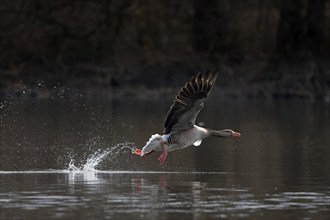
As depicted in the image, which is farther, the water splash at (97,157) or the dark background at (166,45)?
the dark background at (166,45)

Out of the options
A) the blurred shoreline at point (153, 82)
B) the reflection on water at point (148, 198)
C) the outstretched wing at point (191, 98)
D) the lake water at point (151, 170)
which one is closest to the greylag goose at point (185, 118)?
the outstretched wing at point (191, 98)

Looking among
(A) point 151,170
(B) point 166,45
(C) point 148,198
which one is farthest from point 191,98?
(B) point 166,45

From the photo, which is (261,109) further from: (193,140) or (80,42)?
(193,140)

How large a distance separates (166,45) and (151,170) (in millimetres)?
31901

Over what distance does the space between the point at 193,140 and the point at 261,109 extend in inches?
847

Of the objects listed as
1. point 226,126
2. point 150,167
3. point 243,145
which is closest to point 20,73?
point 226,126

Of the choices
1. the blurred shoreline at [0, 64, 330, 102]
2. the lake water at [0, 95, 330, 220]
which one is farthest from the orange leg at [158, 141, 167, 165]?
the blurred shoreline at [0, 64, 330, 102]

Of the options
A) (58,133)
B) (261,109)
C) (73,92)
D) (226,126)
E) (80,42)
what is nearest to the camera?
Answer: (58,133)

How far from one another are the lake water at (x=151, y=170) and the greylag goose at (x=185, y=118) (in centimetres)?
54

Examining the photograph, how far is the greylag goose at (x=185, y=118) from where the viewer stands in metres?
18.5

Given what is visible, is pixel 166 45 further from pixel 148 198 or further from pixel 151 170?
pixel 148 198

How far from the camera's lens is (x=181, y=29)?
171 ft

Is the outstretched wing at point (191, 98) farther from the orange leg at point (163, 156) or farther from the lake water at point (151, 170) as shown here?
the lake water at point (151, 170)

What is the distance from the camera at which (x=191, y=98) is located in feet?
60.8
